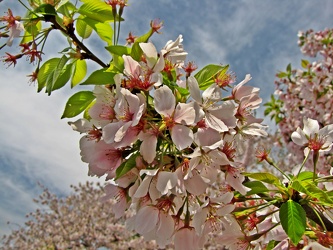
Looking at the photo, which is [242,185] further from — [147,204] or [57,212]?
[57,212]

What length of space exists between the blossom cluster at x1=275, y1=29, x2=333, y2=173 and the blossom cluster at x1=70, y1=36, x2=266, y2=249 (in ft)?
14.6

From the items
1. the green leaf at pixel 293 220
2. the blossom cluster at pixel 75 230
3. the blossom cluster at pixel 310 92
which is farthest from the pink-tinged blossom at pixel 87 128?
the blossom cluster at pixel 75 230

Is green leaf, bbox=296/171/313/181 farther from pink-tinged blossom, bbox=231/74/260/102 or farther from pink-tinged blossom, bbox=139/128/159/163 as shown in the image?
pink-tinged blossom, bbox=139/128/159/163

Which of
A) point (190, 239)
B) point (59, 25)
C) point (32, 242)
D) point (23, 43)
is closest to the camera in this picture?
point (190, 239)

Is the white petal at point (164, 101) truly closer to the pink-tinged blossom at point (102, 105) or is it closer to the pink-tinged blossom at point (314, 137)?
the pink-tinged blossom at point (102, 105)

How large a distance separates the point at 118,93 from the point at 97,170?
264 mm

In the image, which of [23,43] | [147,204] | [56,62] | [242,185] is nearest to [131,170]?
[147,204]

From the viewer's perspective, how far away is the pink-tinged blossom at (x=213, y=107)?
1.12m

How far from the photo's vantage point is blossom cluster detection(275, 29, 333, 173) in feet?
17.7

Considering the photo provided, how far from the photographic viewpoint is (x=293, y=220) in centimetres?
116

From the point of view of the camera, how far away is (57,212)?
468 inches

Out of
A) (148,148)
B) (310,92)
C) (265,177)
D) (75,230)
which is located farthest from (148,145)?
(75,230)

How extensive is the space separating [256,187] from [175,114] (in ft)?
1.32

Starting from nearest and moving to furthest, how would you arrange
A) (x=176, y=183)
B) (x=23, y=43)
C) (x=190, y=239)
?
(x=176, y=183)
(x=190, y=239)
(x=23, y=43)
